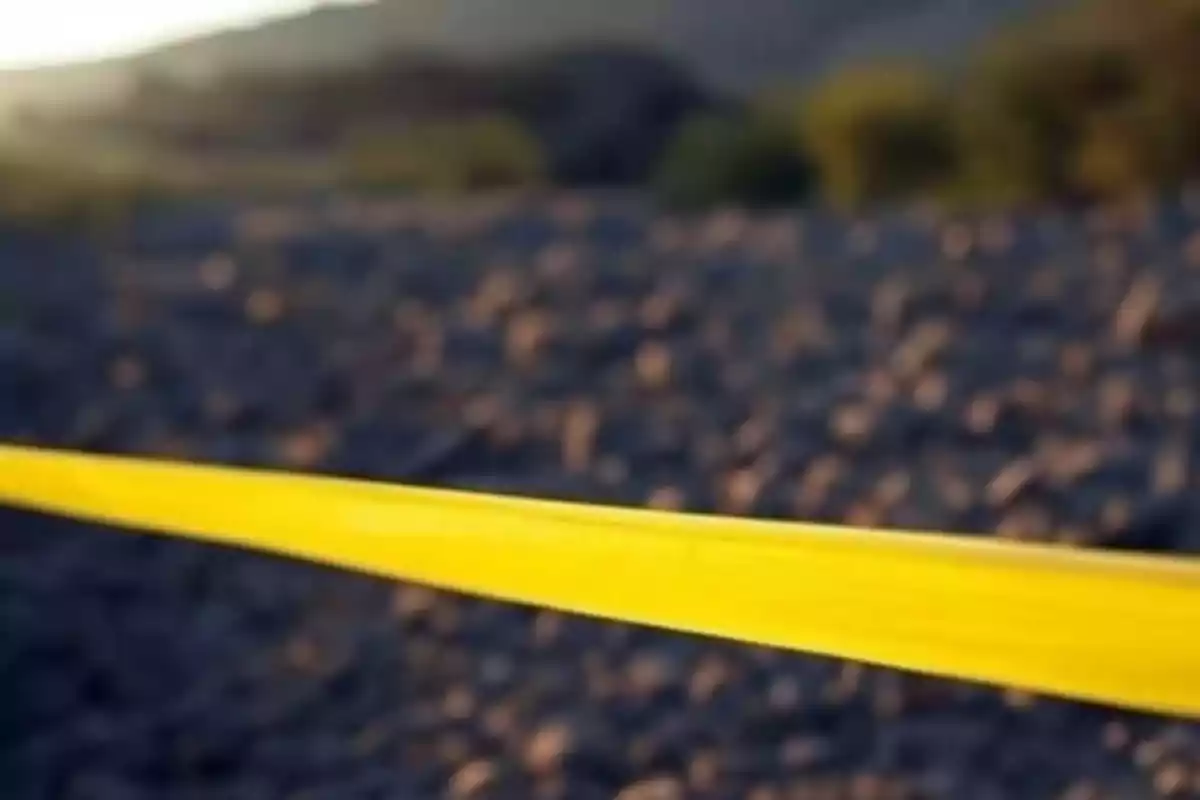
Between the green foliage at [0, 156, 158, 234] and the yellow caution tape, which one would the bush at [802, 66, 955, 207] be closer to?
the green foliage at [0, 156, 158, 234]

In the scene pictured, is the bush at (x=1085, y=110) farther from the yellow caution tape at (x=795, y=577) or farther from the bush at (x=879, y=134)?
the yellow caution tape at (x=795, y=577)

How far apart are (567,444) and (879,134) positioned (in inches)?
28.7

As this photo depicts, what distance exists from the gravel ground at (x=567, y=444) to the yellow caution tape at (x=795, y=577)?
0.48 m

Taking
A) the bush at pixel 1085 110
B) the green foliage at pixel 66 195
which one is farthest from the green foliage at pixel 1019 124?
the green foliage at pixel 66 195

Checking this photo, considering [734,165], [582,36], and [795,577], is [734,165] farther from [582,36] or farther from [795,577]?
[795,577]

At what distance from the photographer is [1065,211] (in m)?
2.97

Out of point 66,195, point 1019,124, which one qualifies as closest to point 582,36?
point 1019,124

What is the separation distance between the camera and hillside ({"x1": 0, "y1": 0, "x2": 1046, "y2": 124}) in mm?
2951

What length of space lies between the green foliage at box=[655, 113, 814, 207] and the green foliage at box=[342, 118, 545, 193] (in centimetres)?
22

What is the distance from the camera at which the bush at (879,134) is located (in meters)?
2.99

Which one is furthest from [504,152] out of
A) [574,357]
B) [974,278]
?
[974,278]

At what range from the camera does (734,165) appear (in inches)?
123

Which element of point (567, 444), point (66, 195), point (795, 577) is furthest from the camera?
point (66, 195)

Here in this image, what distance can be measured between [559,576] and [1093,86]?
1.89 meters
